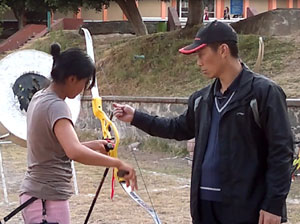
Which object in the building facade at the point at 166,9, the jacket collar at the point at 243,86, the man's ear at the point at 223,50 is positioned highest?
the man's ear at the point at 223,50

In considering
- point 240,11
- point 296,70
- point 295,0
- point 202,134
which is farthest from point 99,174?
point 295,0

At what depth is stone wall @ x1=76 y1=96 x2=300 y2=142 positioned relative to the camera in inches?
366

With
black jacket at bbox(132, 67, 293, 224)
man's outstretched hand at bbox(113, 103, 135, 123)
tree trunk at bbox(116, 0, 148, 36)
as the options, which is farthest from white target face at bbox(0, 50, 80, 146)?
tree trunk at bbox(116, 0, 148, 36)

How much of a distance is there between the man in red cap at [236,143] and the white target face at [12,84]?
393 centimetres

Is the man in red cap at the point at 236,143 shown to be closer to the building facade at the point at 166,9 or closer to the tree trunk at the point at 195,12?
the tree trunk at the point at 195,12

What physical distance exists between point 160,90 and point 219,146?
10627mm

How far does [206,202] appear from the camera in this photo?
315cm

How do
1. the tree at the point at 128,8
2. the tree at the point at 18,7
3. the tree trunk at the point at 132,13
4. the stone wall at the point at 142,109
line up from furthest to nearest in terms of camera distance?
the tree at the point at 18,7 < the tree trunk at the point at 132,13 < the tree at the point at 128,8 < the stone wall at the point at 142,109

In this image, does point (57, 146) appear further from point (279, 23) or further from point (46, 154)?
point (279, 23)

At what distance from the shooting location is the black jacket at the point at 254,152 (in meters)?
2.98

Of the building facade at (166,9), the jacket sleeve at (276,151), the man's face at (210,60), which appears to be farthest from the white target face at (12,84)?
the building facade at (166,9)

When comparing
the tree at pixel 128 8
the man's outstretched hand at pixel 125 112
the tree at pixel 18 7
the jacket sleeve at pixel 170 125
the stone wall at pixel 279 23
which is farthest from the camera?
the tree at pixel 18 7

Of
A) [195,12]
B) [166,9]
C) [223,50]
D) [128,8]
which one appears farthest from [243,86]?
[166,9]

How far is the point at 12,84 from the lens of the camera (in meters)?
7.30
